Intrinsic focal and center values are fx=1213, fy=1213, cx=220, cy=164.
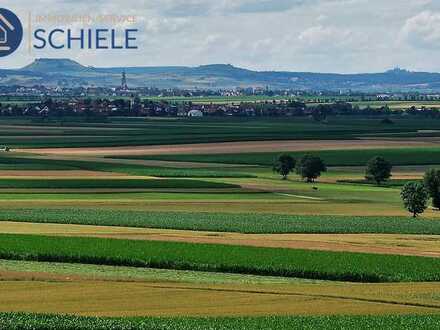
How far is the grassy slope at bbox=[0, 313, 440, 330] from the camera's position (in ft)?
118

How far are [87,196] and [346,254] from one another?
121ft

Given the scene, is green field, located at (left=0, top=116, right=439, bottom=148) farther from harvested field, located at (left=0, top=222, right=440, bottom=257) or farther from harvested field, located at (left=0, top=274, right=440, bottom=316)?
harvested field, located at (left=0, top=274, right=440, bottom=316)

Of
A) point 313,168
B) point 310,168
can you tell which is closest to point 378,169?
point 313,168

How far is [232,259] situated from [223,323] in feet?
51.2

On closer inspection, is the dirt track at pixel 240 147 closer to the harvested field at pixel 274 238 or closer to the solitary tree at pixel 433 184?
the solitary tree at pixel 433 184

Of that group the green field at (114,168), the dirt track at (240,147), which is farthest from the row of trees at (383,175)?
the dirt track at (240,147)

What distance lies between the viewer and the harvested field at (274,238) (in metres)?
Result: 58.9

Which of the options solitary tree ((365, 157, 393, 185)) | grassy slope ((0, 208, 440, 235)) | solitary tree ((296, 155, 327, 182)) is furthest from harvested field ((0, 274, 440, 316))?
solitary tree ((296, 155, 327, 182))

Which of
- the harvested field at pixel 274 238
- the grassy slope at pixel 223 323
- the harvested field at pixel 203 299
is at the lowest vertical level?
the harvested field at pixel 274 238

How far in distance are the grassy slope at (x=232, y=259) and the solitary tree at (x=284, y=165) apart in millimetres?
51529

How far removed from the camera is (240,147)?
452 feet

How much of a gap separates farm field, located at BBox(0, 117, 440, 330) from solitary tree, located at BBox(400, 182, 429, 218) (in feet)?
2.61

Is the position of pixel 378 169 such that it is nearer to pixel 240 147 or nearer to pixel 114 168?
pixel 114 168

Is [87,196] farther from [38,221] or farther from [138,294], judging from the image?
[138,294]
